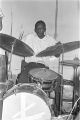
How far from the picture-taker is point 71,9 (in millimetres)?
4051

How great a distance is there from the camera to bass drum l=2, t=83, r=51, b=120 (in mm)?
1913

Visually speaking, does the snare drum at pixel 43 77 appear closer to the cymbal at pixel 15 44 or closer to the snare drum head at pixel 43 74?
the snare drum head at pixel 43 74

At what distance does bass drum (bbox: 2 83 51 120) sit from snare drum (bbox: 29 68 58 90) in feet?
1.09

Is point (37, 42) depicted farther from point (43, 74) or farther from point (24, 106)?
point (24, 106)

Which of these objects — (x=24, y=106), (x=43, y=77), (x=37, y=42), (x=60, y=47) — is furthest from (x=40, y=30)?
(x=24, y=106)

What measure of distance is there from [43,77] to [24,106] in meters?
0.43

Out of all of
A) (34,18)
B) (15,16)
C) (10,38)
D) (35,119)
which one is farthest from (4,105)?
(34,18)

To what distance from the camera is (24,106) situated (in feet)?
6.31

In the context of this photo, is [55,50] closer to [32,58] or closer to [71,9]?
[32,58]

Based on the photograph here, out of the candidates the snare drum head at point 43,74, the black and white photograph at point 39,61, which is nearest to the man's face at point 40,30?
the black and white photograph at point 39,61

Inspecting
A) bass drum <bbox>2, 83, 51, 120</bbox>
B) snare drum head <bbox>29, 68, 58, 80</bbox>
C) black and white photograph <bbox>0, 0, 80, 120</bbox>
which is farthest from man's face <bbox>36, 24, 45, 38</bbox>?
bass drum <bbox>2, 83, 51, 120</bbox>

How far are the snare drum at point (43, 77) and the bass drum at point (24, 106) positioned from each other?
1.09 ft

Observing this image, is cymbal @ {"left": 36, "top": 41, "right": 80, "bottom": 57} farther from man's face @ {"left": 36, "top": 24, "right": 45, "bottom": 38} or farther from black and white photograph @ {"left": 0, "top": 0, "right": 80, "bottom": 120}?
man's face @ {"left": 36, "top": 24, "right": 45, "bottom": 38}

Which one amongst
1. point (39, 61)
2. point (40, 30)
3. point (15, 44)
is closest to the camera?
point (15, 44)
